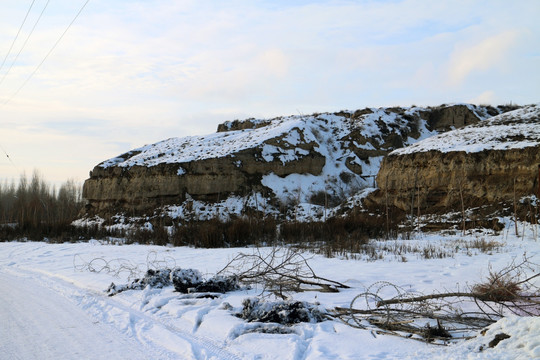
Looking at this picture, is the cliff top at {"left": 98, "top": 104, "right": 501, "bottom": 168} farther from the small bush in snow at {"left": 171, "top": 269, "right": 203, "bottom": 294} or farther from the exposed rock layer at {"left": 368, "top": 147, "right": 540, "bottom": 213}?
the small bush in snow at {"left": 171, "top": 269, "right": 203, "bottom": 294}

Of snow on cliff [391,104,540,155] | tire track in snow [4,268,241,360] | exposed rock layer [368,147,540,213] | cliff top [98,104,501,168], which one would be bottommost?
tire track in snow [4,268,241,360]

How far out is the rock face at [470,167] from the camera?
991 inches

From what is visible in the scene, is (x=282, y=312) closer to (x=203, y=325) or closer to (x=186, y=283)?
(x=203, y=325)

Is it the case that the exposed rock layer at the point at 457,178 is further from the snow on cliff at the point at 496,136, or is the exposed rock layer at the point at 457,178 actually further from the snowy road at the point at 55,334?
the snowy road at the point at 55,334

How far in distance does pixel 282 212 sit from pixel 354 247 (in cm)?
2347

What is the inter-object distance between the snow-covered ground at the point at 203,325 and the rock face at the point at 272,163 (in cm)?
2573

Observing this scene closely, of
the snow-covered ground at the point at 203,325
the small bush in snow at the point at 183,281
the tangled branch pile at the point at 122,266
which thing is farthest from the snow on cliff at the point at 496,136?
the small bush in snow at the point at 183,281

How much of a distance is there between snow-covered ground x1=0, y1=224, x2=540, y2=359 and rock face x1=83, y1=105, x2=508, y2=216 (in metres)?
25.7

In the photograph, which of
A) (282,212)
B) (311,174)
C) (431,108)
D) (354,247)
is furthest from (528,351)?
(431,108)

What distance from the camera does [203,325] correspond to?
582 centimetres

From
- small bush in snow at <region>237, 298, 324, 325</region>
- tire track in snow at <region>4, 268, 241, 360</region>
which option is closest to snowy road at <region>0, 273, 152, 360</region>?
tire track in snow at <region>4, 268, 241, 360</region>

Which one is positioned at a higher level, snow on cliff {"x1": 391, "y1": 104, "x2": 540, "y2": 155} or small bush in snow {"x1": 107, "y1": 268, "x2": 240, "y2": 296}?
snow on cliff {"x1": 391, "y1": 104, "x2": 540, "y2": 155}

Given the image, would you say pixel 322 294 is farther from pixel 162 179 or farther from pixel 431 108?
pixel 431 108

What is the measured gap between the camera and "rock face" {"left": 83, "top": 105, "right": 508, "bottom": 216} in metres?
39.7
